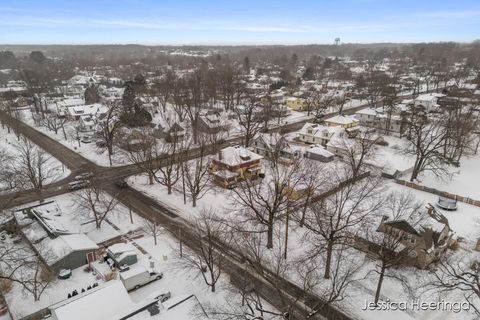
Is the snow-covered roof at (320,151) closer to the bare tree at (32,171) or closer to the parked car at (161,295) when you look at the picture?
the parked car at (161,295)

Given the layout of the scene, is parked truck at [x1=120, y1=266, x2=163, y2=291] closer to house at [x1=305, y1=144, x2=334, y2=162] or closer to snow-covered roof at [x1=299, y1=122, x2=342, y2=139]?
house at [x1=305, y1=144, x2=334, y2=162]

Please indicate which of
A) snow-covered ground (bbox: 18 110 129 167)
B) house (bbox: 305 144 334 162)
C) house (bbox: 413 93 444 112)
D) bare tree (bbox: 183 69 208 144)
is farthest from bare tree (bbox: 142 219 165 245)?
house (bbox: 413 93 444 112)

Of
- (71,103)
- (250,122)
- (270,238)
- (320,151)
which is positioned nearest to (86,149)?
(250,122)

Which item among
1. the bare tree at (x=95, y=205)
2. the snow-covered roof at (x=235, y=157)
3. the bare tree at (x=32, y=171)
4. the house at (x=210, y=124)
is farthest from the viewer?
the house at (x=210, y=124)

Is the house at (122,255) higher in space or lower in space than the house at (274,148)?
lower

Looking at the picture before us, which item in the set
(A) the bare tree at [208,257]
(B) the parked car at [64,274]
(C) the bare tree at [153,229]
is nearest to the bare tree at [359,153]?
(A) the bare tree at [208,257]

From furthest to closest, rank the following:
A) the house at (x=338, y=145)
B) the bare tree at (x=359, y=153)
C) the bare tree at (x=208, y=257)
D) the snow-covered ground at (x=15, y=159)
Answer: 1. the house at (x=338, y=145)
2. the bare tree at (x=359, y=153)
3. the snow-covered ground at (x=15, y=159)
4. the bare tree at (x=208, y=257)

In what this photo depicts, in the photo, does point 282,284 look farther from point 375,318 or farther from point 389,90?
point 389,90
